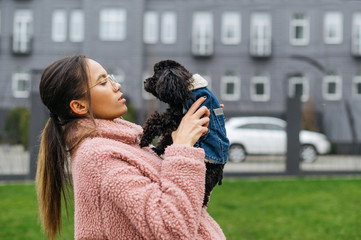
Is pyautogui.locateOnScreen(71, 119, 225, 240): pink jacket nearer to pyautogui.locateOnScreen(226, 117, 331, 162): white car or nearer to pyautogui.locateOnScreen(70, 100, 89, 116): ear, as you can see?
pyautogui.locateOnScreen(70, 100, 89, 116): ear

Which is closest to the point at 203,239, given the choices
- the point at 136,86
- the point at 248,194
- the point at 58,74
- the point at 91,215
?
the point at 91,215

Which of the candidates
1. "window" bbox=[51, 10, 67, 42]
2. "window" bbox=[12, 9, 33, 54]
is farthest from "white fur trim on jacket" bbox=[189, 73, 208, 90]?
"window" bbox=[12, 9, 33, 54]

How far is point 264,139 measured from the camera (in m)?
11.2

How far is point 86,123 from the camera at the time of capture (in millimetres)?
1614

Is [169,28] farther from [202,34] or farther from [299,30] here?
[299,30]

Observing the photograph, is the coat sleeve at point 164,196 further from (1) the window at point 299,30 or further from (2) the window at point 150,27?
(1) the window at point 299,30

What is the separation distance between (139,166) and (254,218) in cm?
509

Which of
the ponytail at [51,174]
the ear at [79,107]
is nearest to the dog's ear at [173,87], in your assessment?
the ear at [79,107]

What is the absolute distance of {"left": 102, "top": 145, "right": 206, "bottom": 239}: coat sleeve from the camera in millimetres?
1410

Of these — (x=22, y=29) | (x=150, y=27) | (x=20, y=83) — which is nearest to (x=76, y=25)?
(x=22, y=29)

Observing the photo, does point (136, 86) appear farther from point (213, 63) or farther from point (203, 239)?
point (203, 239)

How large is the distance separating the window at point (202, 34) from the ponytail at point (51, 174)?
22639mm

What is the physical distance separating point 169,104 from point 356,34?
979 inches

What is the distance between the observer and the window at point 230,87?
2459 cm
